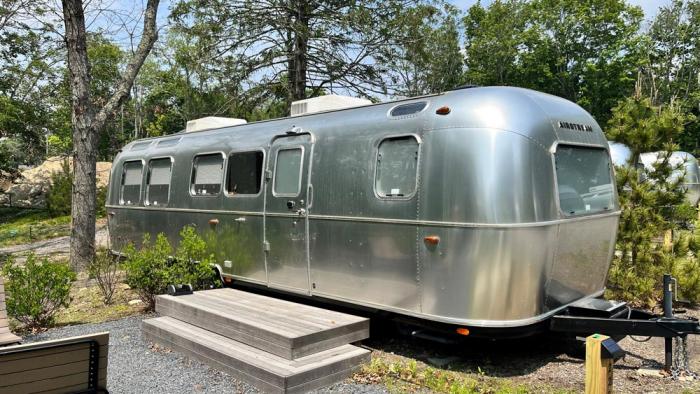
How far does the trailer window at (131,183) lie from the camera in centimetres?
966

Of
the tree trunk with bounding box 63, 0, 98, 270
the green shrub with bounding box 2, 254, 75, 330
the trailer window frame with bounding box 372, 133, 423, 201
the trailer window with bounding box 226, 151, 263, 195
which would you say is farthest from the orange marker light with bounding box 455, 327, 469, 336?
the tree trunk with bounding box 63, 0, 98, 270

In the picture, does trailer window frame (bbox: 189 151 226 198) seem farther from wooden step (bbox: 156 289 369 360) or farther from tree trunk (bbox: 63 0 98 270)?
tree trunk (bbox: 63 0 98 270)

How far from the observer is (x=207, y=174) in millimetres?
8000

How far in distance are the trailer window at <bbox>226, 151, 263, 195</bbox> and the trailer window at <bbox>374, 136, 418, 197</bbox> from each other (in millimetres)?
2100

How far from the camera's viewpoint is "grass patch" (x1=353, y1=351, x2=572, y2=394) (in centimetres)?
457

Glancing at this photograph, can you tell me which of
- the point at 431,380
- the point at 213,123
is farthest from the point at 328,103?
the point at 431,380

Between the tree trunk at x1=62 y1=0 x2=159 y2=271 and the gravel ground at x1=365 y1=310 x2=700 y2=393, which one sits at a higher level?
the tree trunk at x1=62 y1=0 x2=159 y2=271

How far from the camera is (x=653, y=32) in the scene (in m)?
36.9

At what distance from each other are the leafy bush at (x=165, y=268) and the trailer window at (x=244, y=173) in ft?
3.02

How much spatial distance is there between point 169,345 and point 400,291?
265 centimetres

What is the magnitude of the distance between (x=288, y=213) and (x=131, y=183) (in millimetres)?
4816

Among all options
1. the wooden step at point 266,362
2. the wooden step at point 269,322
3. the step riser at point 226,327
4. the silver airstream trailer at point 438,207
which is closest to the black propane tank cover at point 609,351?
the silver airstream trailer at point 438,207

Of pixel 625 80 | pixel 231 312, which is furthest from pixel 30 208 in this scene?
pixel 625 80

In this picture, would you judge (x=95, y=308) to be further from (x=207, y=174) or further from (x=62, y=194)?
(x=62, y=194)
